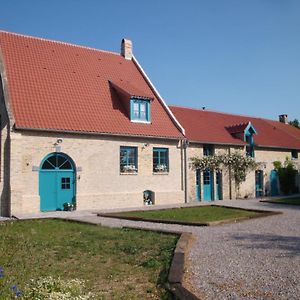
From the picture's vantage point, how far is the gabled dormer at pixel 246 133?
2870 centimetres

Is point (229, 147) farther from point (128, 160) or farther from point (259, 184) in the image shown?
point (128, 160)

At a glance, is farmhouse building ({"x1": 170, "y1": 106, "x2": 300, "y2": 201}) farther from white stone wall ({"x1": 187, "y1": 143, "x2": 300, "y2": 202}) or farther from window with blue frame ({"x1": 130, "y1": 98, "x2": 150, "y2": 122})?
window with blue frame ({"x1": 130, "y1": 98, "x2": 150, "y2": 122})

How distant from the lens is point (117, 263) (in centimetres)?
770

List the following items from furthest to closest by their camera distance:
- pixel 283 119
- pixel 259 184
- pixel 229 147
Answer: pixel 283 119, pixel 259 184, pixel 229 147

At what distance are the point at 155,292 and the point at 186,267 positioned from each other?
65.9 inches

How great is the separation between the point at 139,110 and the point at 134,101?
2.21ft

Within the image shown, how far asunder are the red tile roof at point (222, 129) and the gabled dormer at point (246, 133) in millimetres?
405

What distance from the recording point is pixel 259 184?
29.8m

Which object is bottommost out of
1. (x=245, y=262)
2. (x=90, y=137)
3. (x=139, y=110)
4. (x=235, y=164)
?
(x=245, y=262)

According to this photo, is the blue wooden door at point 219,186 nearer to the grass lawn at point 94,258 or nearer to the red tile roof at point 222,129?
the red tile roof at point 222,129

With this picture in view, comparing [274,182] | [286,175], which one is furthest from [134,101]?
[286,175]

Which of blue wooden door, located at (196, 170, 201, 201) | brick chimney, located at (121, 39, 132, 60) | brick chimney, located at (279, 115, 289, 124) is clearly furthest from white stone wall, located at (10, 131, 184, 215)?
brick chimney, located at (279, 115, 289, 124)

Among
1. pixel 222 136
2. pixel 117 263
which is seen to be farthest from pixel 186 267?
pixel 222 136

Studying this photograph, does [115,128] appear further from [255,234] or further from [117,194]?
[255,234]
